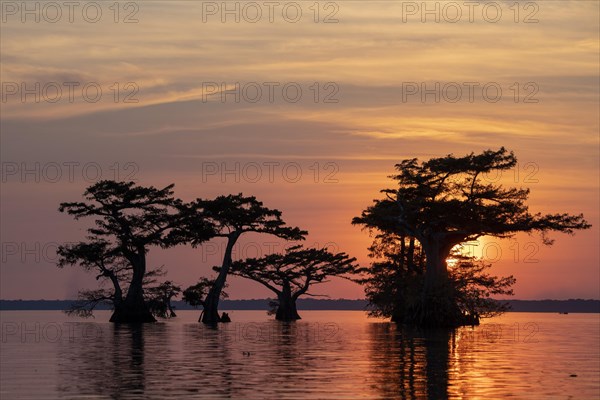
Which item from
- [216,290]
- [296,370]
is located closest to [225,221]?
[216,290]

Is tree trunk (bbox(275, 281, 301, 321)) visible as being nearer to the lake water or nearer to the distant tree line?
the distant tree line

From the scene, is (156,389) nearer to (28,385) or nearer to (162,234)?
(28,385)

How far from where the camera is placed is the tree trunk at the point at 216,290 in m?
93.1

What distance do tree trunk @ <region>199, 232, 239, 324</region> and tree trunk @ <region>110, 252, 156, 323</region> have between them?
491 cm

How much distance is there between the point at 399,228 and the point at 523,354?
41.4 meters

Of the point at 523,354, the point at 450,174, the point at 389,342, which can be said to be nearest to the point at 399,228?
the point at 450,174

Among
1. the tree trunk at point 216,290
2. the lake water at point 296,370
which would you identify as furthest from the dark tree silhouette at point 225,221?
the lake water at point 296,370

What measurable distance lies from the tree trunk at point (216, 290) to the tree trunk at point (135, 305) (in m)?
4.91

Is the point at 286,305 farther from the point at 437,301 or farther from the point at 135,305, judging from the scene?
the point at 437,301

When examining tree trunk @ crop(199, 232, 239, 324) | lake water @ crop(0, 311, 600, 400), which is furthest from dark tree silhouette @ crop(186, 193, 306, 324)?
lake water @ crop(0, 311, 600, 400)

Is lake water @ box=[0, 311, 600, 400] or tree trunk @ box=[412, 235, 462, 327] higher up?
A: tree trunk @ box=[412, 235, 462, 327]

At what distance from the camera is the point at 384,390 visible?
26.9 meters

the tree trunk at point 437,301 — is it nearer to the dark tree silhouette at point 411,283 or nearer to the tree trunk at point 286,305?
the dark tree silhouette at point 411,283

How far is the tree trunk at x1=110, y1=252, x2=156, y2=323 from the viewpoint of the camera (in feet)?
294
